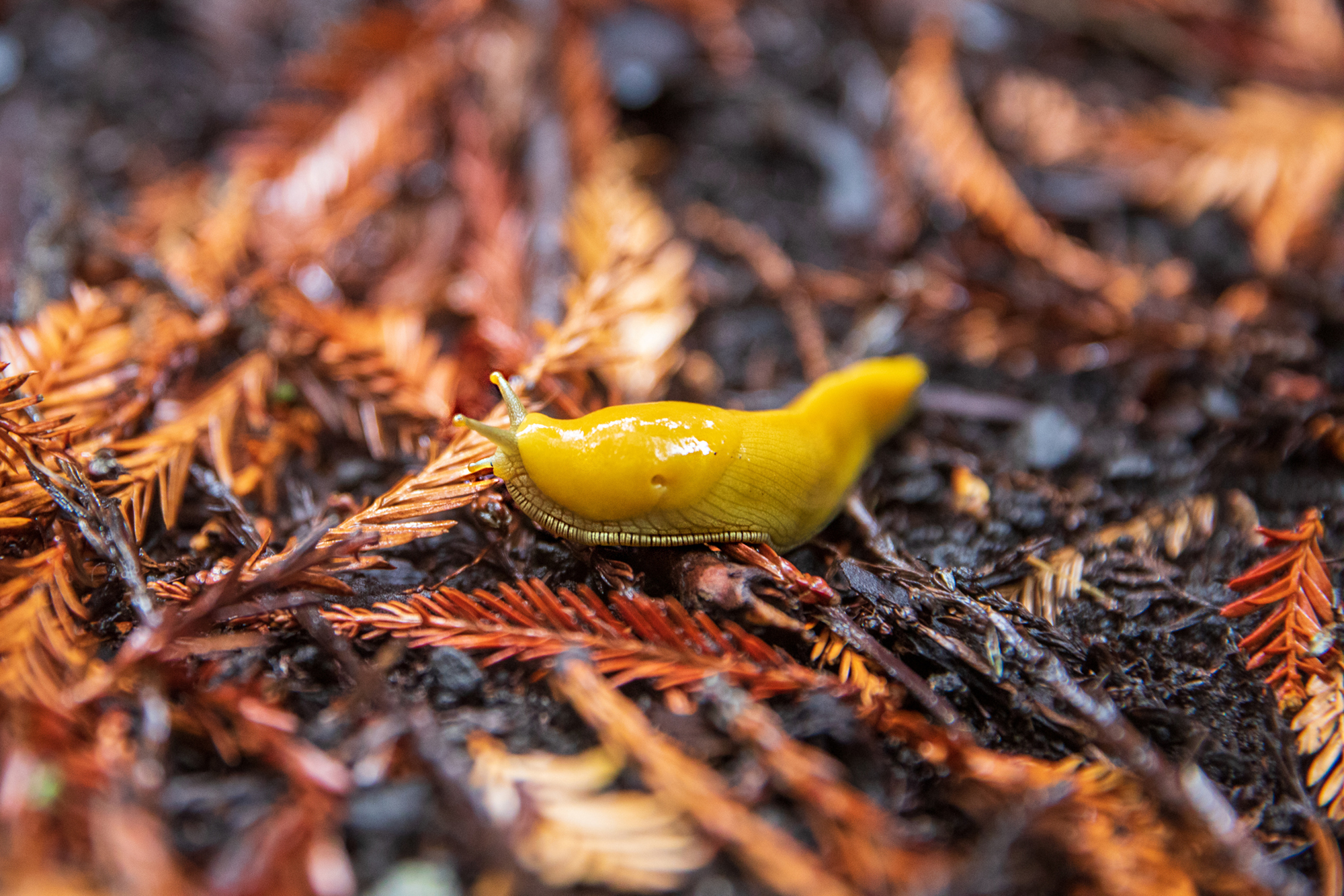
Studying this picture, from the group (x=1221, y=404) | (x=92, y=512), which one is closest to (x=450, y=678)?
(x=92, y=512)

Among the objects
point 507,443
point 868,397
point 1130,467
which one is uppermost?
point 507,443

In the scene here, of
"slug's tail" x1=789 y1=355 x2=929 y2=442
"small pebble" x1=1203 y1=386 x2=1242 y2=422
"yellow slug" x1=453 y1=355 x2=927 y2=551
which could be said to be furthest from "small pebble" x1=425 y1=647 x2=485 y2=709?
"small pebble" x1=1203 y1=386 x2=1242 y2=422

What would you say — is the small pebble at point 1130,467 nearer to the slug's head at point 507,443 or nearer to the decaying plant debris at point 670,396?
the decaying plant debris at point 670,396

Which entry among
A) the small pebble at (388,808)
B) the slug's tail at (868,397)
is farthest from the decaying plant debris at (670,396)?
the slug's tail at (868,397)

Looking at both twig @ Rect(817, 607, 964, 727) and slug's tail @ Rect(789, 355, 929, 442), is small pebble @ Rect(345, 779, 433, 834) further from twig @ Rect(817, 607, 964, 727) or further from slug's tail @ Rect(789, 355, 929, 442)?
slug's tail @ Rect(789, 355, 929, 442)

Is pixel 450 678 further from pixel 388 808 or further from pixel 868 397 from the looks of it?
pixel 868 397

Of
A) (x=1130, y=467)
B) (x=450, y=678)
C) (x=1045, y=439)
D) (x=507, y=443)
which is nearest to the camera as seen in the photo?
(x=450, y=678)
